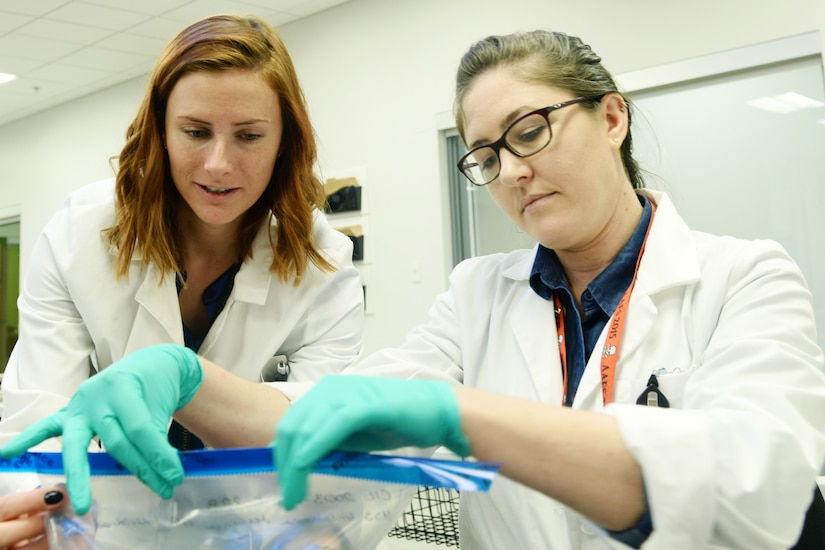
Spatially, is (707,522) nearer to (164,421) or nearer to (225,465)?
(225,465)

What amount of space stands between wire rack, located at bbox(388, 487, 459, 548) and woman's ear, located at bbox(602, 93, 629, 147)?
67 centimetres

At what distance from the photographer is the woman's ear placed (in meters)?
1.16

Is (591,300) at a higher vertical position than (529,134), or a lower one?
lower

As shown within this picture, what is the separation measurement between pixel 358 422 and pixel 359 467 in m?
0.05

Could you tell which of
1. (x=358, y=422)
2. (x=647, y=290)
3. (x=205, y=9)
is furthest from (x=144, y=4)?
(x=358, y=422)

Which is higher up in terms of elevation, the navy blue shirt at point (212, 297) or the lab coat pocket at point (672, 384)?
the navy blue shirt at point (212, 297)

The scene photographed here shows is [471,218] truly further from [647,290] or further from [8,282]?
[8,282]

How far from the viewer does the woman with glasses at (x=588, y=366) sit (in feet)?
2.09

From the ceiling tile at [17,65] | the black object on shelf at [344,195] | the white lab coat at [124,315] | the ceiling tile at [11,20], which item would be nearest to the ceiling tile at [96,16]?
the ceiling tile at [11,20]

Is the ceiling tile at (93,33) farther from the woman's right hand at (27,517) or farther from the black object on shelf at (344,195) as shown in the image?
the woman's right hand at (27,517)

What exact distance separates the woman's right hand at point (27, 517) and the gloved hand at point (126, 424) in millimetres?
59

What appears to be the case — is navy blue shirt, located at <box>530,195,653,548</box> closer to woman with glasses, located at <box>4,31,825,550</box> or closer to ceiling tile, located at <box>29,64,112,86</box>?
woman with glasses, located at <box>4,31,825,550</box>

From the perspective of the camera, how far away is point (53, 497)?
747 millimetres

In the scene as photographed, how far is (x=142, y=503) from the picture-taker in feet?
2.34
